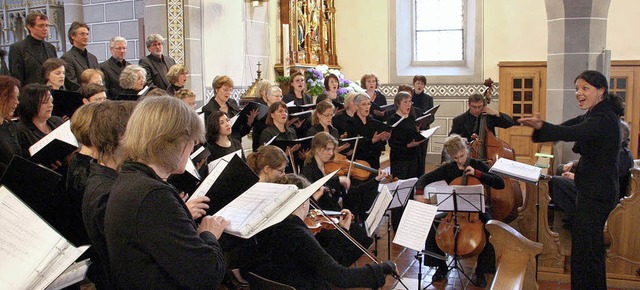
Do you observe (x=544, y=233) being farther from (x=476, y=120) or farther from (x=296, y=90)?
(x=296, y=90)

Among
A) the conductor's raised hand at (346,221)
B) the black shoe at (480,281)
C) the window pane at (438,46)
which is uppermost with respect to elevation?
the window pane at (438,46)

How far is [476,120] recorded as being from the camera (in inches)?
261

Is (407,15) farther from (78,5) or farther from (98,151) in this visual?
(98,151)

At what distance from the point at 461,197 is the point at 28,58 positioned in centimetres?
353

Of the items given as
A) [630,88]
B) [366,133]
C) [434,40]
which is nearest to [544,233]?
[366,133]

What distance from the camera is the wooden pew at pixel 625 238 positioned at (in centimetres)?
486

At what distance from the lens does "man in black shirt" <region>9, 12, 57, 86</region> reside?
5199 mm

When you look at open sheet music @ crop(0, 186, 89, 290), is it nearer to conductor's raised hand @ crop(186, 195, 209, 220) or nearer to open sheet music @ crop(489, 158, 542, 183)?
conductor's raised hand @ crop(186, 195, 209, 220)

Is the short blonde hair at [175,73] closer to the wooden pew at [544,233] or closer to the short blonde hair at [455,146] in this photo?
the short blonde hair at [455,146]

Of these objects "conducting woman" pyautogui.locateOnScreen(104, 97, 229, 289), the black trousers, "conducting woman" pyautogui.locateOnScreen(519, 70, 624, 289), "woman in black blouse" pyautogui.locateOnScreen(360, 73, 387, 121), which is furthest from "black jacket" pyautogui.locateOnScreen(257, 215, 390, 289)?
"woman in black blouse" pyautogui.locateOnScreen(360, 73, 387, 121)

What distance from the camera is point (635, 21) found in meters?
9.88

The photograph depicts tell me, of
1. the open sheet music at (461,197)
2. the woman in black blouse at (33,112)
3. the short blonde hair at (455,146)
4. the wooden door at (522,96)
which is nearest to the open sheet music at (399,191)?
the open sheet music at (461,197)

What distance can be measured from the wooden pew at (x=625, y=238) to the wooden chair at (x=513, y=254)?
8.02 ft

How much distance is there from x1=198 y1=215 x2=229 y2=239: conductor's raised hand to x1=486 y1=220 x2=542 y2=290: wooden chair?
111 centimetres
